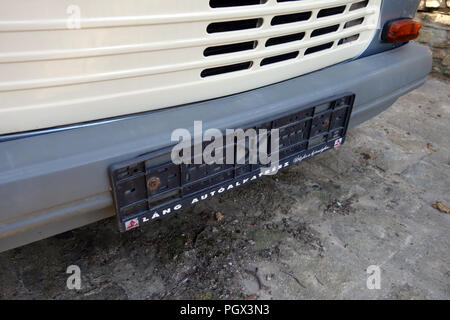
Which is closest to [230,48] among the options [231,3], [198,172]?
[231,3]

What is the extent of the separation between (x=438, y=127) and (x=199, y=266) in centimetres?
290

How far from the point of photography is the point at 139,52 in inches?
60.2

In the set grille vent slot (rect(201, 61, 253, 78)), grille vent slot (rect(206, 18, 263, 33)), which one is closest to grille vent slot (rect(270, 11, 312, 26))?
grille vent slot (rect(206, 18, 263, 33))

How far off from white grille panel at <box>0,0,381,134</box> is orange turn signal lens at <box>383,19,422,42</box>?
0.47 metres

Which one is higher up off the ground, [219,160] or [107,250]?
[219,160]

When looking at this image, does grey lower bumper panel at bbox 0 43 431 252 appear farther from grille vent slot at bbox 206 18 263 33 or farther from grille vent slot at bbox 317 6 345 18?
grille vent slot at bbox 317 6 345 18

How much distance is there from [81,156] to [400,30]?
2.03 meters

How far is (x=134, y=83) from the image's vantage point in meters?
1.59

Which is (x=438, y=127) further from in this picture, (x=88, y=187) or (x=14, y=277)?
(x=14, y=277)

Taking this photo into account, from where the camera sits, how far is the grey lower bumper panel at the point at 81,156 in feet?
4.46

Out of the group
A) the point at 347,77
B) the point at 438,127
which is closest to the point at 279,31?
the point at 347,77

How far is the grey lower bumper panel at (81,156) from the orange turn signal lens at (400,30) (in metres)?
0.77

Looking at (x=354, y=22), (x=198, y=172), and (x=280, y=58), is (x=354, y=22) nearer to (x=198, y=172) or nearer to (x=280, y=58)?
(x=280, y=58)

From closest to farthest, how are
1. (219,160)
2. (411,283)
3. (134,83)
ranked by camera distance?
1. (134,83)
2. (219,160)
3. (411,283)
